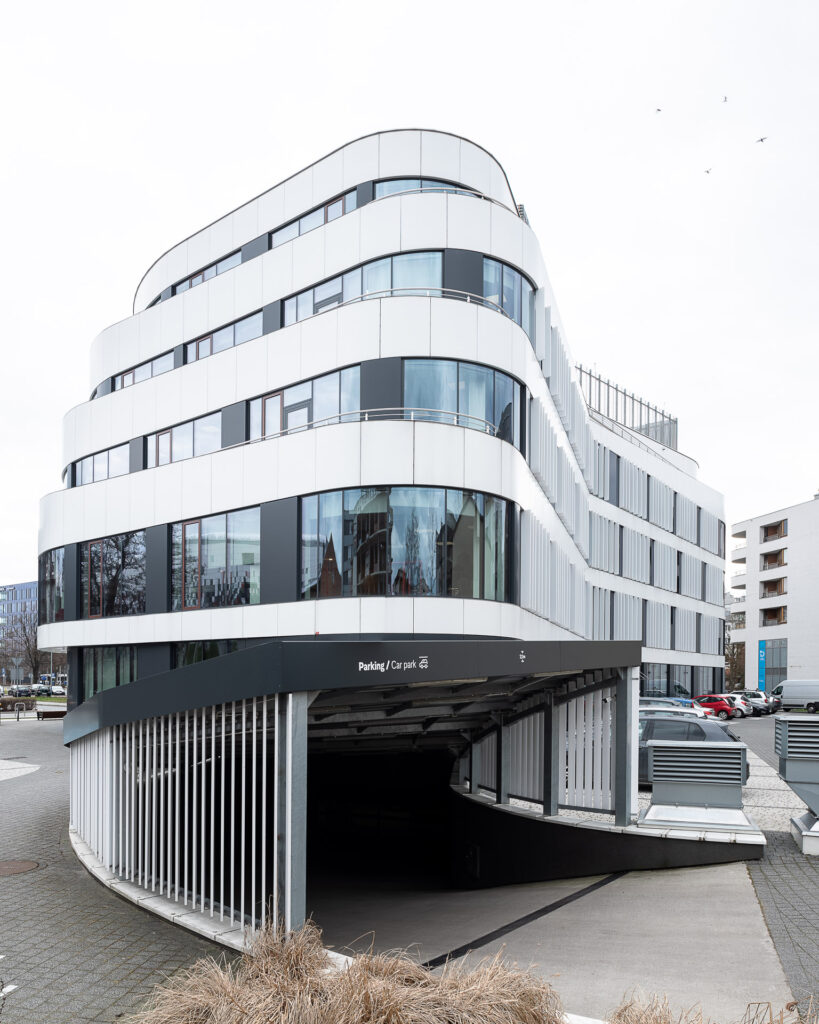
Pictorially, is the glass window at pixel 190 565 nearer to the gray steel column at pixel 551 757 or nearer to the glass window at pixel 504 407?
the glass window at pixel 504 407

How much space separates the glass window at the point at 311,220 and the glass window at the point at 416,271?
4040mm

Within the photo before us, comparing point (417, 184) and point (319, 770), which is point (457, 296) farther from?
point (319, 770)

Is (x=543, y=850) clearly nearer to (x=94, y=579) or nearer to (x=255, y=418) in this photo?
(x=255, y=418)

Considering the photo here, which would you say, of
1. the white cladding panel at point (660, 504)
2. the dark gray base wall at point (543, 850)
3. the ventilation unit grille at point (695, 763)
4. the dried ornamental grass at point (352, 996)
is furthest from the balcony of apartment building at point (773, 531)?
the dried ornamental grass at point (352, 996)

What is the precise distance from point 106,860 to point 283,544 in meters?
13.4

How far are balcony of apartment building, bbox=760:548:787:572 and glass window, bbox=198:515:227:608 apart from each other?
2998 inches

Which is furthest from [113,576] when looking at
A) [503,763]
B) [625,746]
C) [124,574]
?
[625,746]

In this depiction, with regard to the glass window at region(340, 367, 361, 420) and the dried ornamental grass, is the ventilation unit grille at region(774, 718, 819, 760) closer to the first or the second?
the dried ornamental grass

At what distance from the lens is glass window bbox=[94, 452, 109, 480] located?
3138 cm

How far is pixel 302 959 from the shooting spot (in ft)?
20.9

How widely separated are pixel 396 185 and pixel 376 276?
3022mm

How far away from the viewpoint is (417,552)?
21.1 metres

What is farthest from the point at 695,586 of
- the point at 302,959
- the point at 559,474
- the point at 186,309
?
the point at 302,959

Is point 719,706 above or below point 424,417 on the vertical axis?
below
